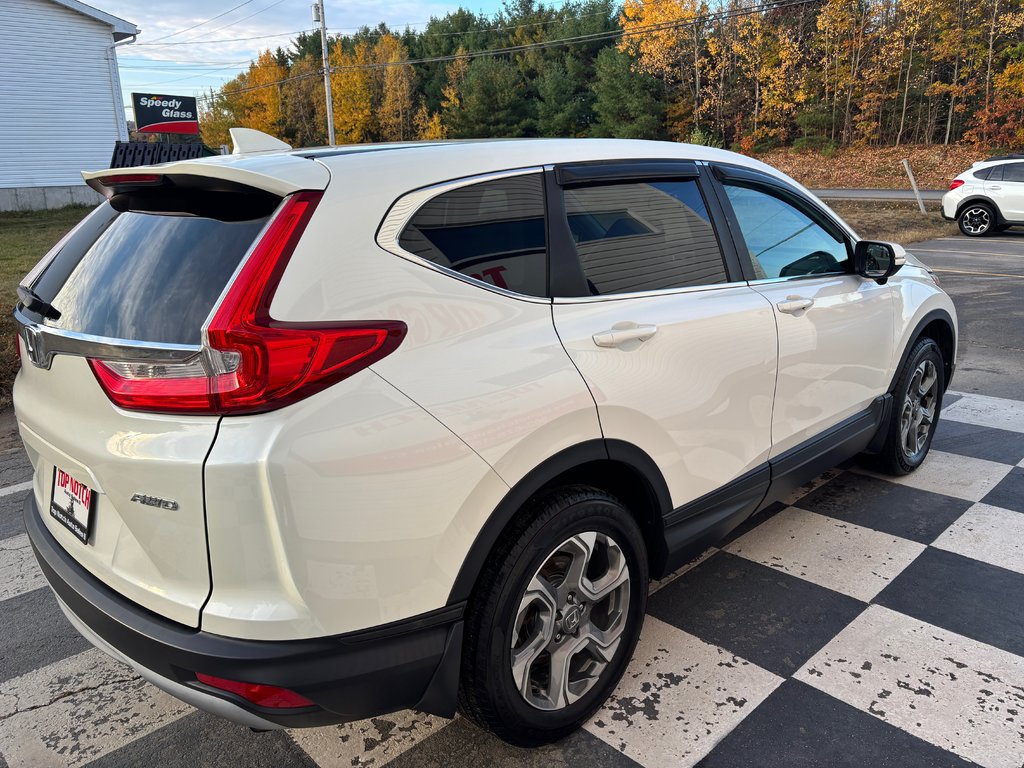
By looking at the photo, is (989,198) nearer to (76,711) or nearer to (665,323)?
(665,323)

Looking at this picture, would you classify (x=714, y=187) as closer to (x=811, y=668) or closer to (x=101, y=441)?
(x=811, y=668)

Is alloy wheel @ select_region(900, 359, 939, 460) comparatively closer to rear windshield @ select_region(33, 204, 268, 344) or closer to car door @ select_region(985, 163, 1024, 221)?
rear windshield @ select_region(33, 204, 268, 344)

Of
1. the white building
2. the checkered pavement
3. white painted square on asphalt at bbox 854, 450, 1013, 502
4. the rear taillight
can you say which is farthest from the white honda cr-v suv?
the white building

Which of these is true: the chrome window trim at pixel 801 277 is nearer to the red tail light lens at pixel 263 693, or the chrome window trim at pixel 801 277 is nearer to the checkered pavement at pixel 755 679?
the checkered pavement at pixel 755 679

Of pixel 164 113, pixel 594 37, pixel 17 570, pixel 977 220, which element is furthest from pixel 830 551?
pixel 594 37

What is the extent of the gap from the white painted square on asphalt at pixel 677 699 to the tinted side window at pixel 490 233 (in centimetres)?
137

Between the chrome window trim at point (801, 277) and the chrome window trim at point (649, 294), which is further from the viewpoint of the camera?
the chrome window trim at point (801, 277)

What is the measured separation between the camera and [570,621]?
2219 millimetres

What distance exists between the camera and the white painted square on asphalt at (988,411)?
4.93 meters

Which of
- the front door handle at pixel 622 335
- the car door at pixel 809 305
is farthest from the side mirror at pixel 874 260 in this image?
the front door handle at pixel 622 335

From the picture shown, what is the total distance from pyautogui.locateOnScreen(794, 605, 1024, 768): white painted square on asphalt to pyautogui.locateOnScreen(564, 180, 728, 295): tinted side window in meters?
→ 1.41

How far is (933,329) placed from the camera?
4.20m

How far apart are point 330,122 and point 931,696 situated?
Result: 38068 millimetres

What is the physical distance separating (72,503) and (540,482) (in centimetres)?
127
